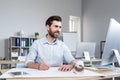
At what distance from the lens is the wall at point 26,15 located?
6.26 meters

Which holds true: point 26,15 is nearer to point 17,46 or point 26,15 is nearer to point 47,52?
point 17,46

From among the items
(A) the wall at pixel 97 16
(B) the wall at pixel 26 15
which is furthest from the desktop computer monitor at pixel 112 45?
(B) the wall at pixel 26 15

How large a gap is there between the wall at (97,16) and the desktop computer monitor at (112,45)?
451cm

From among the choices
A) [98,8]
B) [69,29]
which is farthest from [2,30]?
[98,8]

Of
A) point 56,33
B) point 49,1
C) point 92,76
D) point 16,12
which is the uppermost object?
point 49,1

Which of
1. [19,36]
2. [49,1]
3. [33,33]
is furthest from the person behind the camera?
[49,1]

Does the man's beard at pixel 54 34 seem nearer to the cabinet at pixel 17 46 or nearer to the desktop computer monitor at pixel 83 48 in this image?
the desktop computer monitor at pixel 83 48

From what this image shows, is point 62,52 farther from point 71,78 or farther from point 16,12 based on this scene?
point 16,12

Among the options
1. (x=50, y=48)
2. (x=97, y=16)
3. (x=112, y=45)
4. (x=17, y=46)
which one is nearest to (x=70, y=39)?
(x=97, y=16)

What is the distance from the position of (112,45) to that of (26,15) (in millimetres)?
5007

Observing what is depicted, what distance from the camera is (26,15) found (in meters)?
6.66

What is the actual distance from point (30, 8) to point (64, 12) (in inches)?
54.7

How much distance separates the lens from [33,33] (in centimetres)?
674

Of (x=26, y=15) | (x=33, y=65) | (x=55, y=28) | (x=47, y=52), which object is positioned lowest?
(x=33, y=65)
